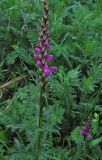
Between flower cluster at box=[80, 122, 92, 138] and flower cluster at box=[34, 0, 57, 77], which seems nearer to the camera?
flower cluster at box=[34, 0, 57, 77]

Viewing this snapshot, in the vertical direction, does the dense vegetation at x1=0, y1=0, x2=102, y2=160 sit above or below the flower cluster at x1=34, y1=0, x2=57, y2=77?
below

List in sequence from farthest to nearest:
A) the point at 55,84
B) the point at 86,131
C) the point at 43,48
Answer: the point at 55,84 → the point at 86,131 → the point at 43,48

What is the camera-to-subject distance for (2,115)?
9.45ft

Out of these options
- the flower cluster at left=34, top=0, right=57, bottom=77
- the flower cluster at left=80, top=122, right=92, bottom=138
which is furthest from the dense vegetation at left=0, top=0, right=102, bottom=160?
the flower cluster at left=34, top=0, right=57, bottom=77

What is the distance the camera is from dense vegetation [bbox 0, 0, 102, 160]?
112 inches

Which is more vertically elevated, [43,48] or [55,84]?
[43,48]

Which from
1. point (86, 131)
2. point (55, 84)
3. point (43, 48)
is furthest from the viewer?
point (55, 84)

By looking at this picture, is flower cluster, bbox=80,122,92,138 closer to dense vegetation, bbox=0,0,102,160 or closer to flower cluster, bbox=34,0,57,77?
dense vegetation, bbox=0,0,102,160

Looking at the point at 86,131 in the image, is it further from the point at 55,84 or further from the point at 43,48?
the point at 43,48

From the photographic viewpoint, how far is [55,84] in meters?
3.23

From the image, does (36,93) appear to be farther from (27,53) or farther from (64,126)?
(27,53)

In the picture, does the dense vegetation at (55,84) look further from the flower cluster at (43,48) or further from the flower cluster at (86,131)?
the flower cluster at (43,48)

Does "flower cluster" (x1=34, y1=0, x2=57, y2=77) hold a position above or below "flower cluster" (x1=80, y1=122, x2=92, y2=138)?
above

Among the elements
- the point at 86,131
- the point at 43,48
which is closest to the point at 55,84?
the point at 86,131
